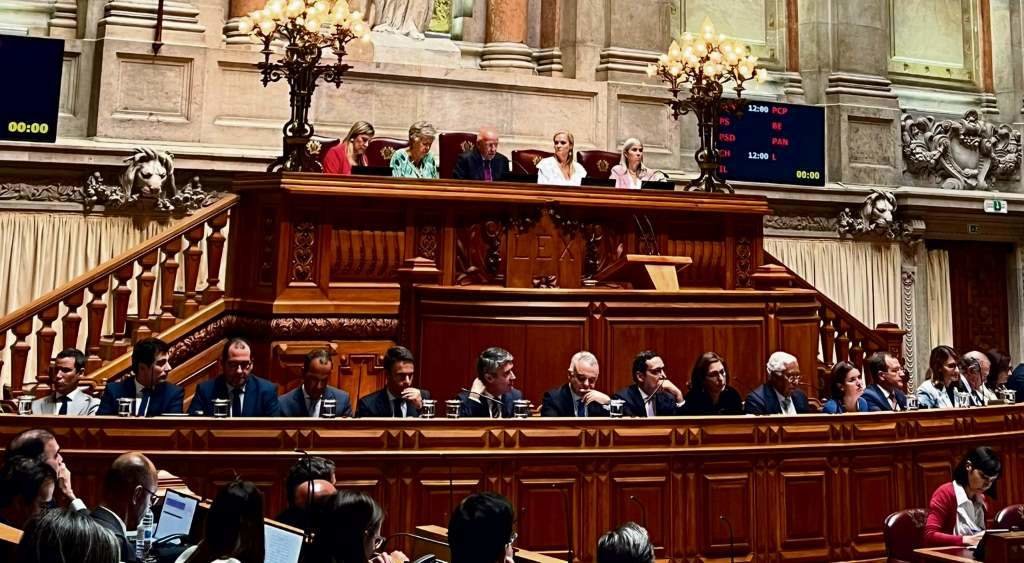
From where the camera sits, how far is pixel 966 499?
5.75 meters

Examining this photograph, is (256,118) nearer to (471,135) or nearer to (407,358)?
(471,135)

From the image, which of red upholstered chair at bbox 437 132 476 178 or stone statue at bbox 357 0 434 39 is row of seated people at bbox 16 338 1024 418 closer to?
red upholstered chair at bbox 437 132 476 178

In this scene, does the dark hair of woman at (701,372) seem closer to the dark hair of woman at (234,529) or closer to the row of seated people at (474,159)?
the row of seated people at (474,159)

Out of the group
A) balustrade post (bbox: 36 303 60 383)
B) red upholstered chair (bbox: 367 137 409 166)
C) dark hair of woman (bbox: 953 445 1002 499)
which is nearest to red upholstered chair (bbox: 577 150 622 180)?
red upholstered chair (bbox: 367 137 409 166)

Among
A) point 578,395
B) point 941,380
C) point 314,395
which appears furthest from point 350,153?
point 941,380

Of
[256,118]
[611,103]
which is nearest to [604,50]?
[611,103]

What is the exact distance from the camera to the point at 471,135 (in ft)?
35.4

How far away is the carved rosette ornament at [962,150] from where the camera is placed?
14.8 m

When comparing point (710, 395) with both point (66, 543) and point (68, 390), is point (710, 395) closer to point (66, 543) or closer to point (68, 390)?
point (68, 390)

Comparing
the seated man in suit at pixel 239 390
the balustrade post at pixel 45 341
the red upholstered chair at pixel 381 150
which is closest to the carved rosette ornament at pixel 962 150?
the red upholstered chair at pixel 381 150

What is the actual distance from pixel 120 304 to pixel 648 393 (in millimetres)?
3725

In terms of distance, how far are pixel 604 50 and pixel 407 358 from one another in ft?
25.7

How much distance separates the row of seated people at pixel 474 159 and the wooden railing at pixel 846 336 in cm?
161

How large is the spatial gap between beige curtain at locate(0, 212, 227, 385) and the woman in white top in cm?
329
